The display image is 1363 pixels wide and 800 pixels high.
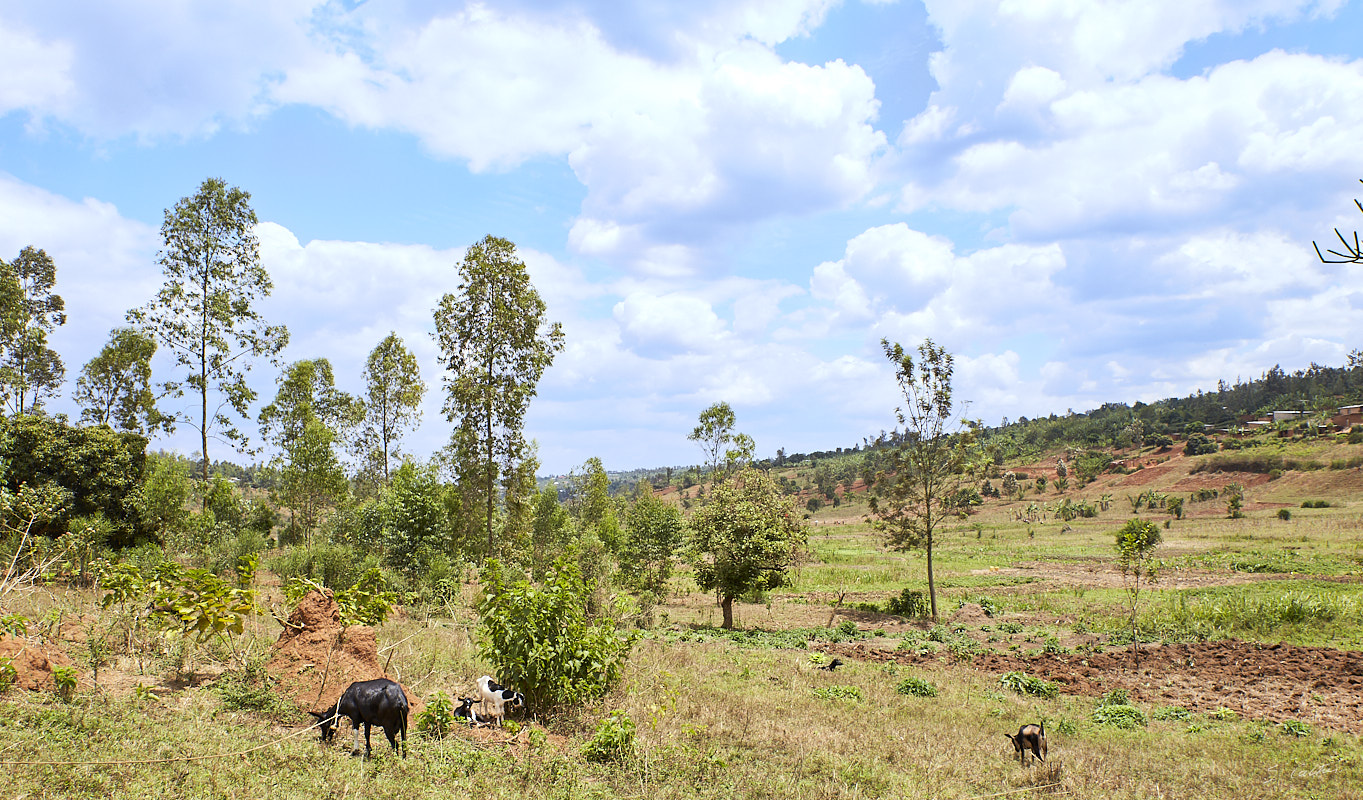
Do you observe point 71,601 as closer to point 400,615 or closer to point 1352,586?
point 400,615

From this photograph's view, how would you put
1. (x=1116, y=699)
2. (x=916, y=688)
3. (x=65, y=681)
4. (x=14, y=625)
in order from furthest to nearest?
(x=916, y=688) → (x=1116, y=699) → (x=14, y=625) → (x=65, y=681)

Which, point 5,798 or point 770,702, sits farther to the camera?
point 770,702

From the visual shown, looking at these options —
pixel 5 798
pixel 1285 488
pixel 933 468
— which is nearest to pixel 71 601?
pixel 5 798

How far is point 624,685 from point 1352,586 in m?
28.3

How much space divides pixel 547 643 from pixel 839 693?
6343 millimetres

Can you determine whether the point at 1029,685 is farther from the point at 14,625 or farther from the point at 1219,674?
the point at 14,625

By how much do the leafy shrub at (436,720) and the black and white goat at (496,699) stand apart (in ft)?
1.72

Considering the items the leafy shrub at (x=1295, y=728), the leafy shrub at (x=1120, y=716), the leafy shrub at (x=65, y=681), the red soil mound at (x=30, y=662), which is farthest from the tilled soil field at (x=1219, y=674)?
the red soil mound at (x=30, y=662)

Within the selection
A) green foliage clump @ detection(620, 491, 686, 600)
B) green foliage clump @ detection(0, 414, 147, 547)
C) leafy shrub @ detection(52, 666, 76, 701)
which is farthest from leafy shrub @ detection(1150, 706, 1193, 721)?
green foliage clump @ detection(0, 414, 147, 547)

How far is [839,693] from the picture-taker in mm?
12047

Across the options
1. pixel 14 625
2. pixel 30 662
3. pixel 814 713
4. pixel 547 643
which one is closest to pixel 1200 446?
pixel 814 713

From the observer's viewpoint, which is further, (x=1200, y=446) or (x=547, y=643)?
(x=1200, y=446)

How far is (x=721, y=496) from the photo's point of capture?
23.1 metres

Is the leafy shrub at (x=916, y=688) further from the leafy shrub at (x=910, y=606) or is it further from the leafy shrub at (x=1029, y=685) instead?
the leafy shrub at (x=910, y=606)
